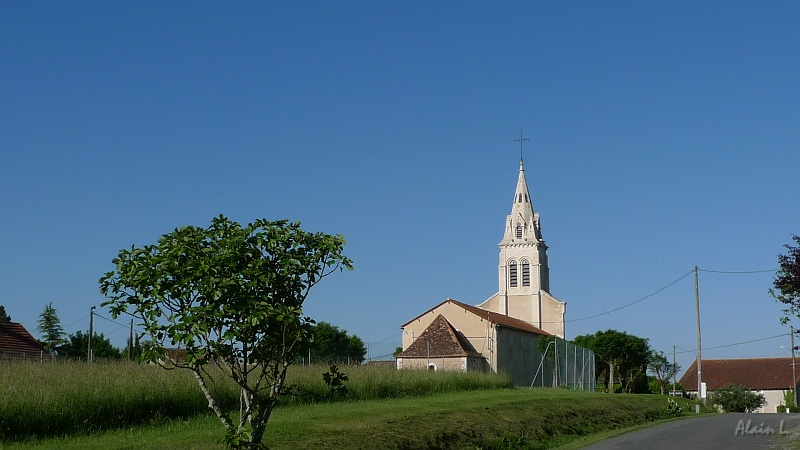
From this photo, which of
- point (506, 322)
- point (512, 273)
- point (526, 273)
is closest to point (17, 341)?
point (506, 322)

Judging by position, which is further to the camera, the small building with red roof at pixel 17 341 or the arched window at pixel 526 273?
the arched window at pixel 526 273

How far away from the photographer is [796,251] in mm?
18766

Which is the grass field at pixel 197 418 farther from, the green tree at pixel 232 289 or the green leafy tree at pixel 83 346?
the green leafy tree at pixel 83 346

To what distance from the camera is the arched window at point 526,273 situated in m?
103

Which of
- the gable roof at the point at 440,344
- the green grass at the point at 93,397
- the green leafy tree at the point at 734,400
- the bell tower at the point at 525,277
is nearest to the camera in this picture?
the green grass at the point at 93,397

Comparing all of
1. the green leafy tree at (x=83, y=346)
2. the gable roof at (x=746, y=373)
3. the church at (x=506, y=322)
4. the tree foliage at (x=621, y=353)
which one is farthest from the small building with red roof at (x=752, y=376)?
the green leafy tree at (x=83, y=346)

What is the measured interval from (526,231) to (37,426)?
89.3m

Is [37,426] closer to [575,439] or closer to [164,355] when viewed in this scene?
[164,355]

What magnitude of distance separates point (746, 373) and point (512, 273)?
91.6 feet

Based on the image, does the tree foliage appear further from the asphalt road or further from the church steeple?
the asphalt road

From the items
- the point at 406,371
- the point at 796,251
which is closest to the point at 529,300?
the point at 406,371

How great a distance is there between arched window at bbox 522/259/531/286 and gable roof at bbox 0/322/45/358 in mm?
59844

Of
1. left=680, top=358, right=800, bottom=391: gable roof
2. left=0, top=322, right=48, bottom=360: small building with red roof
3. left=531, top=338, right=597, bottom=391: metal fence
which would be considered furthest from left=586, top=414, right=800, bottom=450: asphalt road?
left=680, top=358, right=800, bottom=391: gable roof

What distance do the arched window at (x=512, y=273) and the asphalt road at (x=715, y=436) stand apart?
73.4 meters
